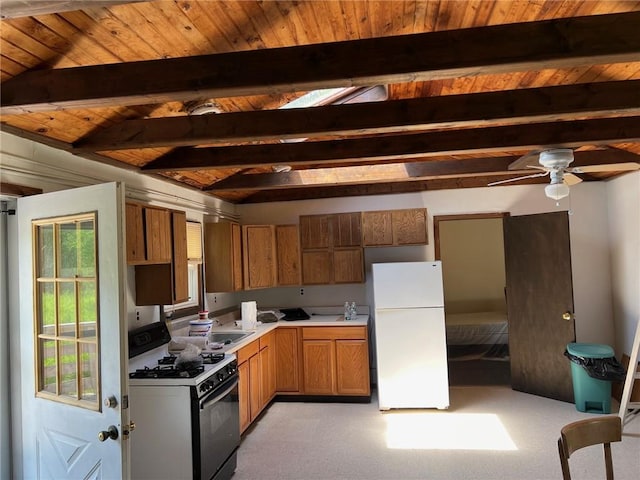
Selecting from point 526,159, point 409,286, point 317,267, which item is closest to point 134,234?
point 317,267

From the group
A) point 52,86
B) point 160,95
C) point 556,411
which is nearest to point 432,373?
point 556,411

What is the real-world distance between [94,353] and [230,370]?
1456mm

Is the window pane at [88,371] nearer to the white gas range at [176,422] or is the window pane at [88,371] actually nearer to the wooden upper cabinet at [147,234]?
the white gas range at [176,422]

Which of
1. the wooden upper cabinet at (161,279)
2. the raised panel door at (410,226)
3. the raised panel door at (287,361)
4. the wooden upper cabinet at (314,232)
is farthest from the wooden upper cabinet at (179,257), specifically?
the raised panel door at (410,226)

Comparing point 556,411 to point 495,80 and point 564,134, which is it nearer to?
point 564,134

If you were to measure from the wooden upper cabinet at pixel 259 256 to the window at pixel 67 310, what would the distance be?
111 inches

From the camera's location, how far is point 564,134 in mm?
3006

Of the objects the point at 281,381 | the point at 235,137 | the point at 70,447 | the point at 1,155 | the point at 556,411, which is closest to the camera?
the point at 70,447

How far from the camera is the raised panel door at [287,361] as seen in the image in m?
4.73

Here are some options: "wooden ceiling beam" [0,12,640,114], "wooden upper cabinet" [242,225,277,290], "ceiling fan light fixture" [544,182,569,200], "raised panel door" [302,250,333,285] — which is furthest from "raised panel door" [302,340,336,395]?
"wooden ceiling beam" [0,12,640,114]

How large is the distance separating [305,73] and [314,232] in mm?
3496

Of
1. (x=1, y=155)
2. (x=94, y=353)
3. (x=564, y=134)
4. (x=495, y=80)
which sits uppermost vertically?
(x=495, y=80)

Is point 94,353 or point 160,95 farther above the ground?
point 160,95

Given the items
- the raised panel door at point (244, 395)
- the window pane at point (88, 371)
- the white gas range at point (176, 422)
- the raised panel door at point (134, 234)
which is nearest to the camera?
the window pane at point (88, 371)
